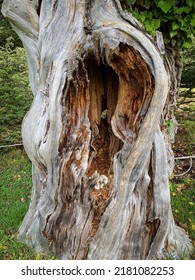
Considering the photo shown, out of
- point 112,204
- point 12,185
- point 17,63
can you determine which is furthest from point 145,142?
point 17,63

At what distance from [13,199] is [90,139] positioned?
10.5 ft

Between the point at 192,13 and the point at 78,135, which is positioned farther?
the point at 192,13

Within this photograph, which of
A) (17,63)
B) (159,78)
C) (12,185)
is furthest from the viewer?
(17,63)

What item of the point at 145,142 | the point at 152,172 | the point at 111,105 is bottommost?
the point at 152,172

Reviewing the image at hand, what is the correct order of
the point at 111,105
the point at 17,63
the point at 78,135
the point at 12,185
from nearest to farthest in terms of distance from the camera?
the point at 78,135, the point at 111,105, the point at 12,185, the point at 17,63

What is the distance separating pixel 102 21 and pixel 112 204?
1.85 metres

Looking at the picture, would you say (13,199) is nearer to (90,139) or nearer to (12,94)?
(90,139)

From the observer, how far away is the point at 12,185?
741cm

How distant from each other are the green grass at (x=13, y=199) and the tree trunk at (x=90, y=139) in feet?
1.13

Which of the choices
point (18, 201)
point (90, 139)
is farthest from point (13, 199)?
point (90, 139)

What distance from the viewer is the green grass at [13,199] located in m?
4.27

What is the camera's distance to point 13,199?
21.5 feet
